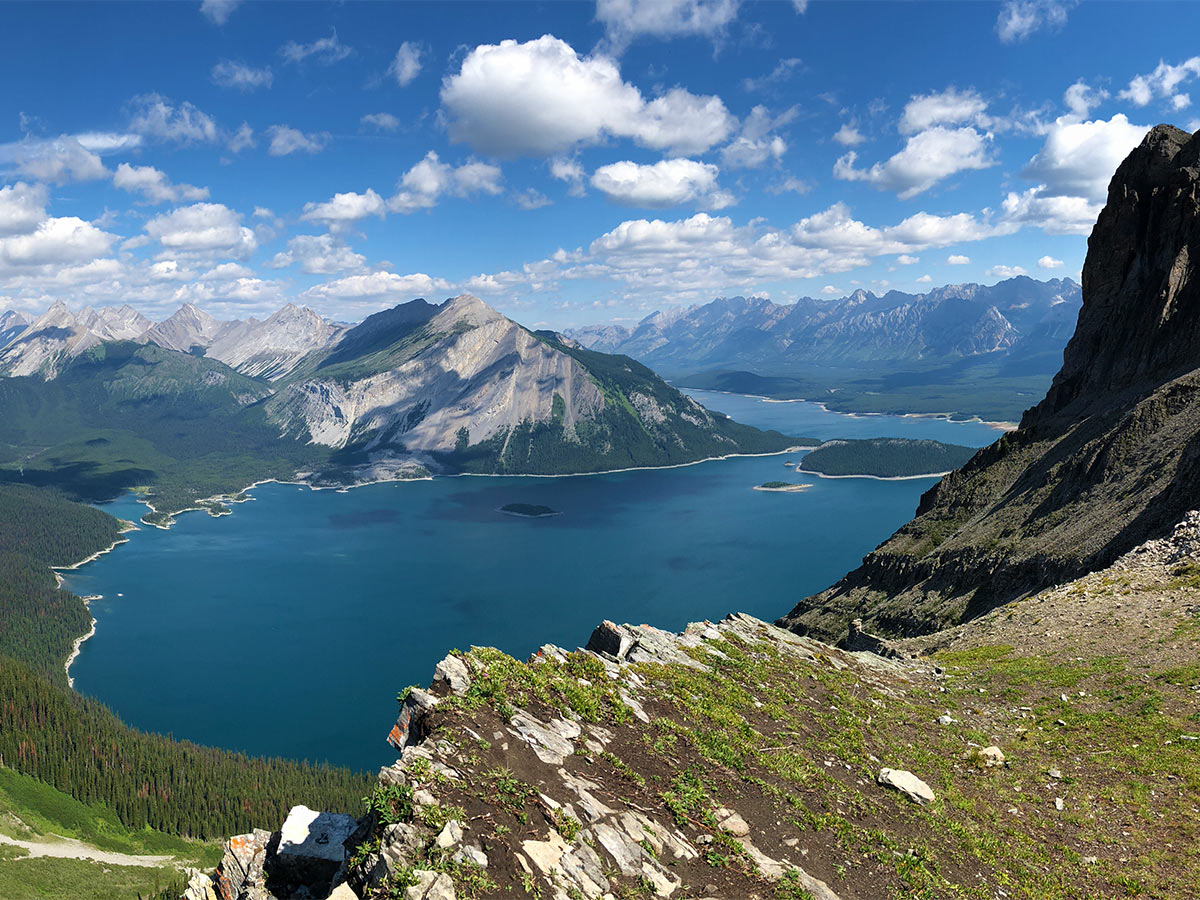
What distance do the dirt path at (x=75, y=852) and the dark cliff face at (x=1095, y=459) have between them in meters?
119

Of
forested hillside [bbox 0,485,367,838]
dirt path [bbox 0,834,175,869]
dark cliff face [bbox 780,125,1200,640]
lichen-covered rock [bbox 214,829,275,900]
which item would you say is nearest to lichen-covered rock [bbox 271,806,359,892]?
lichen-covered rock [bbox 214,829,275,900]

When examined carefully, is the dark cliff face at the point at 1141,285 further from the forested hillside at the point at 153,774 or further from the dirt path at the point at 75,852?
the dirt path at the point at 75,852

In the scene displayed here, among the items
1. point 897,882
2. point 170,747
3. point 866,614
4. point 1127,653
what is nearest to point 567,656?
point 897,882

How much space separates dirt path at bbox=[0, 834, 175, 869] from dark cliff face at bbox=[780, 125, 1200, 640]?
119 m

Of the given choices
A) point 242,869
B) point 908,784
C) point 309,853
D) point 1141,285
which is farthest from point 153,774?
point 1141,285

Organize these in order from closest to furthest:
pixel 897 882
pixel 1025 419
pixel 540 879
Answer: pixel 540 879 < pixel 897 882 < pixel 1025 419

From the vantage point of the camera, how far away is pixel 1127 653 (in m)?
36.2

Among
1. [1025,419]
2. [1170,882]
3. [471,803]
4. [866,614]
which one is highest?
[1025,419]

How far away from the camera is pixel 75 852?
363 feet

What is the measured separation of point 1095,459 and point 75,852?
159 meters

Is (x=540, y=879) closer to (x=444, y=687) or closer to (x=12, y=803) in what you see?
(x=444, y=687)

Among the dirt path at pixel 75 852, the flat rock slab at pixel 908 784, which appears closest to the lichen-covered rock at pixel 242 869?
the flat rock slab at pixel 908 784

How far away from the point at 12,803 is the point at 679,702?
6175 inches

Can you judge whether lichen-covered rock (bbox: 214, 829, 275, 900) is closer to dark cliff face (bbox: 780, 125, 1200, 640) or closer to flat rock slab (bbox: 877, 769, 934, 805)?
flat rock slab (bbox: 877, 769, 934, 805)
